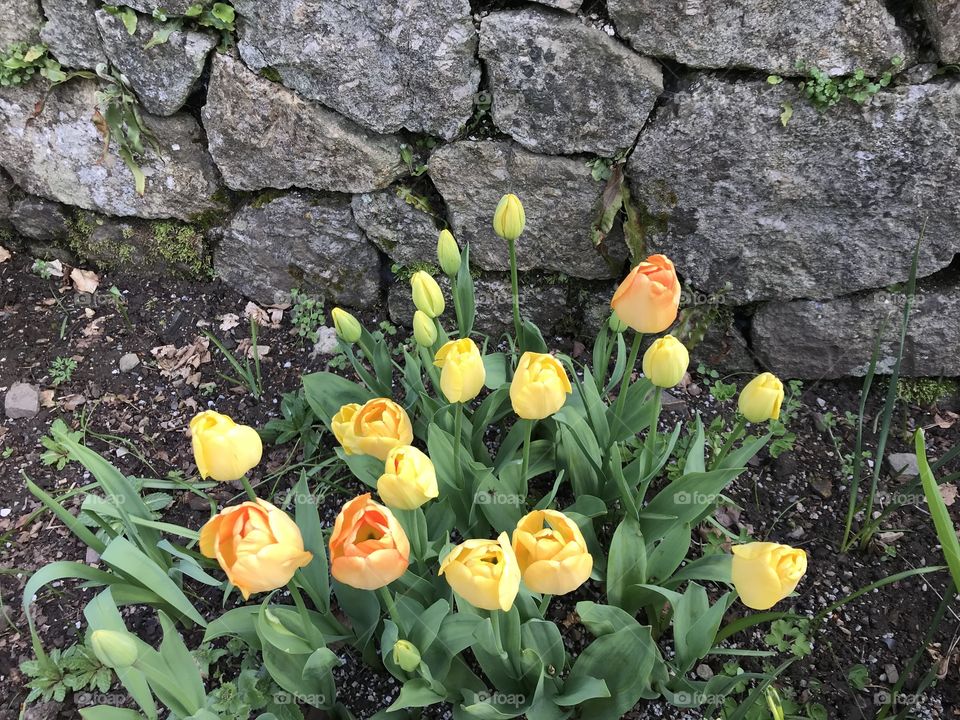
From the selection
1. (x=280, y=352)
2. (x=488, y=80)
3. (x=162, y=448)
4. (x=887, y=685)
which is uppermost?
(x=488, y=80)

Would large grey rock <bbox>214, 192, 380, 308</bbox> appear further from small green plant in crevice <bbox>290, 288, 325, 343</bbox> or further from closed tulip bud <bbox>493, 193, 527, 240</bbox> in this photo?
closed tulip bud <bbox>493, 193, 527, 240</bbox>

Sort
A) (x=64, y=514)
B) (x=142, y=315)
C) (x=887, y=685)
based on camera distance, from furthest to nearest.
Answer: (x=142, y=315)
(x=887, y=685)
(x=64, y=514)

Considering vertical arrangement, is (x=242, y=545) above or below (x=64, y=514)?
above

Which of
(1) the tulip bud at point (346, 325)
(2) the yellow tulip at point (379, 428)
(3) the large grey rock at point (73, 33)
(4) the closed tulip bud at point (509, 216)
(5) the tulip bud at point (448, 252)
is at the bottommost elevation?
(2) the yellow tulip at point (379, 428)

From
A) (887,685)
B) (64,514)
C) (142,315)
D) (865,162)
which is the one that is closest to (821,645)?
(887,685)

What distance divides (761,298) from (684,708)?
1.26 metres

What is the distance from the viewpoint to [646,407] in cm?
189

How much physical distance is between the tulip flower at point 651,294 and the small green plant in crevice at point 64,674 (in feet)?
4.99

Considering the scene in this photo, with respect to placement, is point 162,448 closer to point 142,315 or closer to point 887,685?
point 142,315

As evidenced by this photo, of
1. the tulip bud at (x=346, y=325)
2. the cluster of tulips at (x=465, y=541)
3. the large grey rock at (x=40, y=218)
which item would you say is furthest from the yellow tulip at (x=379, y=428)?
the large grey rock at (x=40, y=218)

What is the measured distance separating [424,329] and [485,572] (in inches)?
26.5

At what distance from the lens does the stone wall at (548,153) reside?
6.23 ft

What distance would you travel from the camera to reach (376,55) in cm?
204

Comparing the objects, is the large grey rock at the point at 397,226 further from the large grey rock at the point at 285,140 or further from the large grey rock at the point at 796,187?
the large grey rock at the point at 796,187
